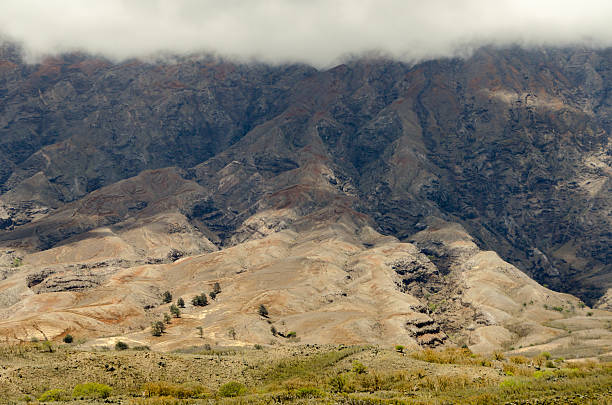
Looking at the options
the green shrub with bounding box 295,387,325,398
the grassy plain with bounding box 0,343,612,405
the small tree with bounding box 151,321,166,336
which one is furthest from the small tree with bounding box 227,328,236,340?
the green shrub with bounding box 295,387,325,398

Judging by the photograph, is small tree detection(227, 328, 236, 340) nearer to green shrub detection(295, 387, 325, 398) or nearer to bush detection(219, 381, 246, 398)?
bush detection(219, 381, 246, 398)

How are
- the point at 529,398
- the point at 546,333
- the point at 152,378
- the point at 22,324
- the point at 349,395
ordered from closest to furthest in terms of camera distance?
1. the point at 529,398
2. the point at 349,395
3. the point at 152,378
4. the point at 22,324
5. the point at 546,333

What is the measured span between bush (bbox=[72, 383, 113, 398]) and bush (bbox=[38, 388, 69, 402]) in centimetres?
120

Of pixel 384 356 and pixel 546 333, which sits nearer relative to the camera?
pixel 384 356

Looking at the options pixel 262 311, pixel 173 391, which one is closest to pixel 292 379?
pixel 173 391

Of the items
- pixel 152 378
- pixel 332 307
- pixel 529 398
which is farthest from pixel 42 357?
pixel 332 307

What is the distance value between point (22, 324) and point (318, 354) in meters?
103

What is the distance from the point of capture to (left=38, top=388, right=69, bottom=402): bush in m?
61.5

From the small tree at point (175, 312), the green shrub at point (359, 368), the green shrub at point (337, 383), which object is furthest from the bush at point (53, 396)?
the small tree at point (175, 312)

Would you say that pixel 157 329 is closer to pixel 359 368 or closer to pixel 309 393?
pixel 359 368

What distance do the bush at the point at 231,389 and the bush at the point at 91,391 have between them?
42.9ft

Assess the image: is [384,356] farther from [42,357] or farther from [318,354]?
[42,357]

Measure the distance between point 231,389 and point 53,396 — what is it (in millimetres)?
19805

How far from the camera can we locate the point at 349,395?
55969mm
